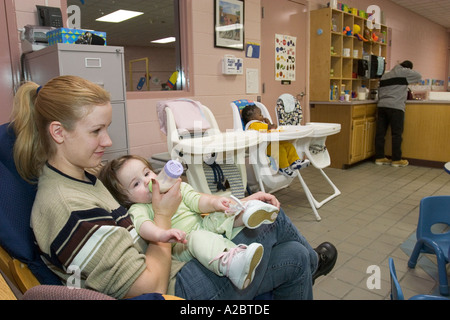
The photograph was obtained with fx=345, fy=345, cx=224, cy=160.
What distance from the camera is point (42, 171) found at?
1.05 meters

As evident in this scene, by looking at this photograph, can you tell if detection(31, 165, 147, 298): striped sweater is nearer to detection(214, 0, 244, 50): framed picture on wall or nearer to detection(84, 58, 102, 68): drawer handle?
detection(84, 58, 102, 68): drawer handle

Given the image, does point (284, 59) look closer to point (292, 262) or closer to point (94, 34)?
point (94, 34)

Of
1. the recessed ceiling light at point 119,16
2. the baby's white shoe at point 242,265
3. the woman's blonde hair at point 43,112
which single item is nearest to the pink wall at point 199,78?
the woman's blonde hair at point 43,112

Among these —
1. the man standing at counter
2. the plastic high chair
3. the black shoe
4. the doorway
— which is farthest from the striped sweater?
the man standing at counter

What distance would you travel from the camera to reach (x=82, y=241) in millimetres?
898

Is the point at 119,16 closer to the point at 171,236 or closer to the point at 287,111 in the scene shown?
the point at 287,111

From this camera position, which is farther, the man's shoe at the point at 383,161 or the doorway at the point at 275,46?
the man's shoe at the point at 383,161

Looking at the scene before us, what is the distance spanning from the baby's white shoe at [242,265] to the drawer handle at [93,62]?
1.52 meters

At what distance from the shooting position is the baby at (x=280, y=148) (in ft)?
10.0

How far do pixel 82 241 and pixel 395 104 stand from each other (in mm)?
5151

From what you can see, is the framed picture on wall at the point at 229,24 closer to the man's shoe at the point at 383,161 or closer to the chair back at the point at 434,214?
the chair back at the point at 434,214

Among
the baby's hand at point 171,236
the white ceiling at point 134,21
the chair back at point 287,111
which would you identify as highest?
the white ceiling at point 134,21
